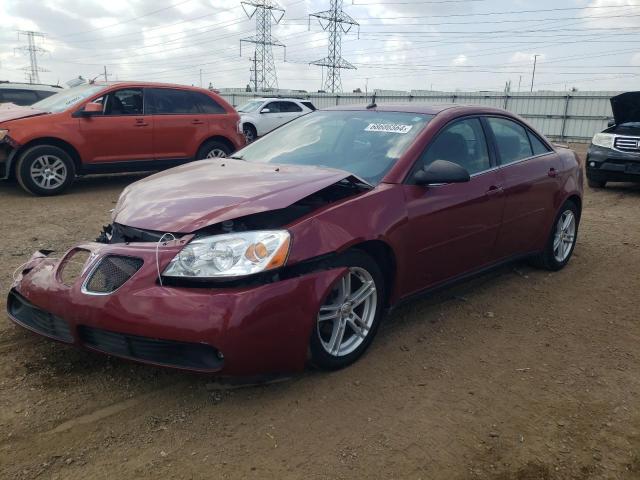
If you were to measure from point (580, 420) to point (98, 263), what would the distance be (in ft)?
8.52

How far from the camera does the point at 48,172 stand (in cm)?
782

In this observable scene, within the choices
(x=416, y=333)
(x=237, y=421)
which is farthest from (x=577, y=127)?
(x=237, y=421)

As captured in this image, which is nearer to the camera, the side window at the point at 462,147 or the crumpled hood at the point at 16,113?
the side window at the point at 462,147

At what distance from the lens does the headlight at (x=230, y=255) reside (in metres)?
2.61

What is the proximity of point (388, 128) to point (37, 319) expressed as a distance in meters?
2.54

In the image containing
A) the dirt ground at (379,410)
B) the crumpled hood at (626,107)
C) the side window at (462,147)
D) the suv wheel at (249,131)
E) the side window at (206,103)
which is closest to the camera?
the dirt ground at (379,410)

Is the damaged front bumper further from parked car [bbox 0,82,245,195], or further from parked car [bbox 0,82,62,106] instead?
parked car [bbox 0,82,62,106]

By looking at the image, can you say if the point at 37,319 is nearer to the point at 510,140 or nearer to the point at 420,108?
the point at 420,108

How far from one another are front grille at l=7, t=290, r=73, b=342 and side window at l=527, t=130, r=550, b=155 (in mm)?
3989

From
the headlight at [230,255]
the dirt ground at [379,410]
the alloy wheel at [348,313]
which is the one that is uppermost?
the headlight at [230,255]

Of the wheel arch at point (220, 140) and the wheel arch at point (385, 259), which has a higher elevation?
the wheel arch at point (220, 140)

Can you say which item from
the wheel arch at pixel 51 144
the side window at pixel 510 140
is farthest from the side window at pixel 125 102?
the side window at pixel 510 140

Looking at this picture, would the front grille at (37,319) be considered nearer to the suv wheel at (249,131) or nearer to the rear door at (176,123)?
the rear door at (176,123)

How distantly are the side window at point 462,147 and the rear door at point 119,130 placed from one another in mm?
5891
